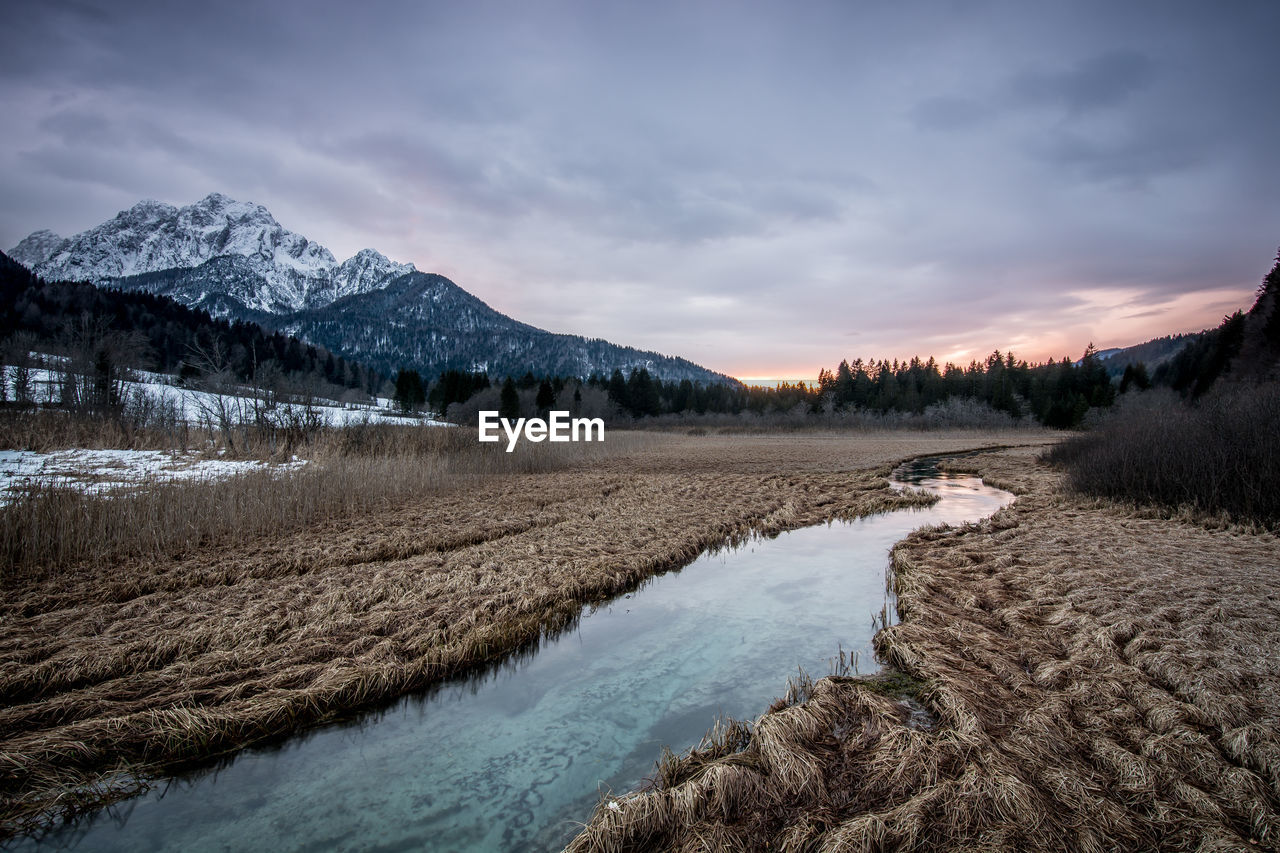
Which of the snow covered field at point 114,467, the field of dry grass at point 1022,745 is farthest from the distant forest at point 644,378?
the field of dry grass at point 1022,745

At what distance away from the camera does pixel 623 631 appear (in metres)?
7.72

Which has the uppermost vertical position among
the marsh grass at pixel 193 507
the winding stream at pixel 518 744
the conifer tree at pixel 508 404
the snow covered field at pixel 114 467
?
the conifer tree at pixel 508 404

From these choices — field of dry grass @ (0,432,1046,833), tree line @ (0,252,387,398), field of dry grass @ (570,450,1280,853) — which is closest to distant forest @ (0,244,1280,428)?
tree line @ (0,252,387,398)

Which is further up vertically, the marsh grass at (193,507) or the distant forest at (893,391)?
the distant forest at (893,391)

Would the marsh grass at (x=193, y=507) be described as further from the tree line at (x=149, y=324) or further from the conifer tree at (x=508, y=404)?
the tree line at (x=149, y=324)

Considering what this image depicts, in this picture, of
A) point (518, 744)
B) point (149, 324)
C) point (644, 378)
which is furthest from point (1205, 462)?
point (149, 324)

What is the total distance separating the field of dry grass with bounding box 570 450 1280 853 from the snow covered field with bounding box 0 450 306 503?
42.7 feet

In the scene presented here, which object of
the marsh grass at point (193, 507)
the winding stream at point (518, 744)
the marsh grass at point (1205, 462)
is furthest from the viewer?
the marsh grass at point (1205, 462)

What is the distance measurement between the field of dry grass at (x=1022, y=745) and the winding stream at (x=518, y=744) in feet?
2.53

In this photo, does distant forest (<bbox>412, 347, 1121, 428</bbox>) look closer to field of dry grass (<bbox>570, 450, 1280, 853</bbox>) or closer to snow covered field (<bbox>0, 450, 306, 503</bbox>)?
snow covered field (<bbox>0, 450, 306, 503</bbox>)

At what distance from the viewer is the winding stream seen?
389 cm

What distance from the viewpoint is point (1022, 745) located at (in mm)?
4078

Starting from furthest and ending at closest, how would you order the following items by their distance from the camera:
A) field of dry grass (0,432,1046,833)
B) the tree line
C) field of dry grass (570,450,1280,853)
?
the tree line
field of dry grass (0,432,1046,833)
field of dry grass (570,450,1280,853)

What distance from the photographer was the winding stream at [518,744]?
12.8 ft
